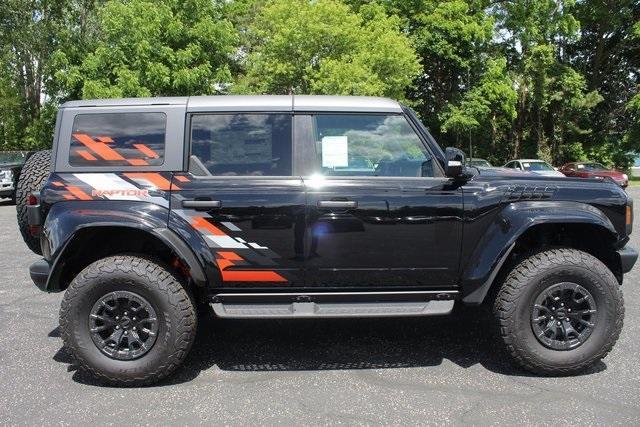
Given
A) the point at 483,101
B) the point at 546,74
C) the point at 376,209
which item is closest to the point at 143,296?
the point at 376,209

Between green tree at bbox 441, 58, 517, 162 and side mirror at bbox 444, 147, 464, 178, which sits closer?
side mirror at bbox 444, 147, 464, 178

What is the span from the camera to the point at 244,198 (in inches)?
143

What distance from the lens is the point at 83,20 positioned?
90.1ft

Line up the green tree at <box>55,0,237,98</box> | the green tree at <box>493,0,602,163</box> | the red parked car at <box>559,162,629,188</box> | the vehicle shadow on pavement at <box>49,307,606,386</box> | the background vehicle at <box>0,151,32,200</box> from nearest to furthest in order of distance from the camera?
the vehicle shadow on pavement at <box>49,307,606,386</box> → the background vehicle at <box>0,151,32,200</box> → the green tree at <box>55,0,237,98</box> → the red parked car at <box>559,162,629,188</box> → the green tree at <box>493,0,602,163</box>

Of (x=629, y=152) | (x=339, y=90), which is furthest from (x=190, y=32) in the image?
(x=629, y=152)

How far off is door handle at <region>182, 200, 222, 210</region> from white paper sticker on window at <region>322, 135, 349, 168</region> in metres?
0.79

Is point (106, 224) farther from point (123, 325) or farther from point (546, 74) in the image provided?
point (546, 74)

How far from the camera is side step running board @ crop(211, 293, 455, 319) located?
144 inches

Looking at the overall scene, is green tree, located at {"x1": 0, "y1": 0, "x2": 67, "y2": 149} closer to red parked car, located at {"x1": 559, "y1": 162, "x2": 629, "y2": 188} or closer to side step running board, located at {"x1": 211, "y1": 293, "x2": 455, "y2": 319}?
red parked car, located at {"x1": 559, "y1": 162, "x2": 629, "y2": 188}

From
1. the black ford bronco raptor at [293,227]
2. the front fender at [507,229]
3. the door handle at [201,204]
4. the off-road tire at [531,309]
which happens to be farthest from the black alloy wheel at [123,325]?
the off-road tire at [531,309]

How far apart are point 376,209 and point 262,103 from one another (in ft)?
3.55

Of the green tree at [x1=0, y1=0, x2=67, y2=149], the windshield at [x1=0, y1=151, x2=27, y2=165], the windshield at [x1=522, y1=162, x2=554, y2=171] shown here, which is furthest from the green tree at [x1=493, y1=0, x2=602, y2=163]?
the windshield at [x1=0, y1=151, x2=27, y2=165]

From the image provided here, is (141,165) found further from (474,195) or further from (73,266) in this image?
(474,195)

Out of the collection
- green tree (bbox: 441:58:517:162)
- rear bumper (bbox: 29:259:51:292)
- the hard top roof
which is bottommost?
rear bumper (bbox: 29:259:51:292)
